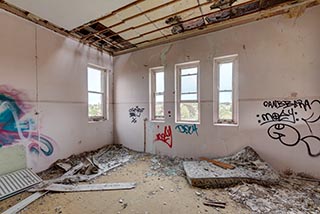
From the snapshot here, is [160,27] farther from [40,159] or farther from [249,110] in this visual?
Result: [40,159]

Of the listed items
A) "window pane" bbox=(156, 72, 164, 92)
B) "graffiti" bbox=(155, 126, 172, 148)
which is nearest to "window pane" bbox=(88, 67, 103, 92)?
"window pane" bbox=(156, 72, 164, 92)

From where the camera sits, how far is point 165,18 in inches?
127

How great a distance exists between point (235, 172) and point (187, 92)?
2034mm

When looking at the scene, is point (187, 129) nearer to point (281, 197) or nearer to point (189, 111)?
point (189, 111)

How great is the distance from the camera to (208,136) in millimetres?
3645

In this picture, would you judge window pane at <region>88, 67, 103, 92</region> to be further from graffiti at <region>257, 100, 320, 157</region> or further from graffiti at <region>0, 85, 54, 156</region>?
graffiti at <region>257, 100, 320, 157</region>

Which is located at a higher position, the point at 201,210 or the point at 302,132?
the point at 302,132

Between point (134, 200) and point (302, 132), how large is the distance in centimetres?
303

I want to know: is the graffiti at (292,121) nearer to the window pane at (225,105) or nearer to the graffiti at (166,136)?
the window pane at (225,105)

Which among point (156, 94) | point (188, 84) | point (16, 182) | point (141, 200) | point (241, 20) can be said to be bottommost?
point (141, 200)

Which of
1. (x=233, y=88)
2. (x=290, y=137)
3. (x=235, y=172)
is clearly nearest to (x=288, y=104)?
(x=290, y=137)

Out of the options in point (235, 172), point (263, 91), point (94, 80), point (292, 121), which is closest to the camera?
point (235, 172)

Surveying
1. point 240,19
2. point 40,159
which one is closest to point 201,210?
point 40,159

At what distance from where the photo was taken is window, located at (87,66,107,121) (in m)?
4.49
